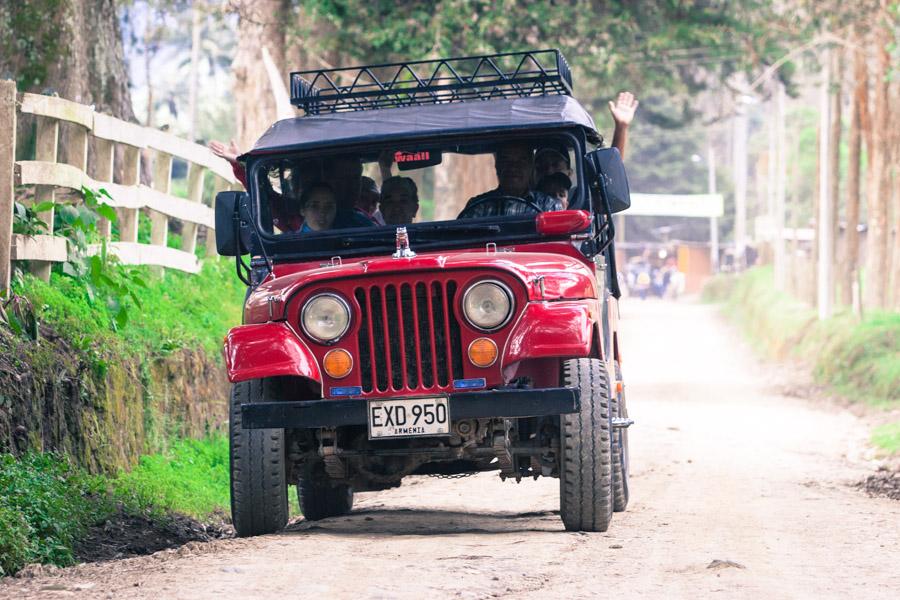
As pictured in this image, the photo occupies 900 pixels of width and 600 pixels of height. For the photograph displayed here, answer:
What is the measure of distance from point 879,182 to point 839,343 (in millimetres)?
3763

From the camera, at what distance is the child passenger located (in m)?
9.11

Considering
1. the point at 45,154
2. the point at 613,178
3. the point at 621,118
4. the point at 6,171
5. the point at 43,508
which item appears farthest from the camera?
the point at 45,154

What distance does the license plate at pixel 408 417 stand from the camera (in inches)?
307

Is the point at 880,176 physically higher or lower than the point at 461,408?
higher

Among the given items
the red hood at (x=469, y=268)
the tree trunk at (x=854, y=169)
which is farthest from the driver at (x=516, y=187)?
the tree trunk at (x=854, y=169)

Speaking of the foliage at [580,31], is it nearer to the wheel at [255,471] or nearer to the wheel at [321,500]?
the wheel at [321,500]

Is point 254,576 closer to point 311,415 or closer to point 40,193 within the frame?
point 311,415

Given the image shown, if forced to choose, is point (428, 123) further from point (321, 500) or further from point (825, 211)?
point (825, 211)

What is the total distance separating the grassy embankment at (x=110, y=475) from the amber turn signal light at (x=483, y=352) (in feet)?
7.79

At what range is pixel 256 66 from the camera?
22.3m

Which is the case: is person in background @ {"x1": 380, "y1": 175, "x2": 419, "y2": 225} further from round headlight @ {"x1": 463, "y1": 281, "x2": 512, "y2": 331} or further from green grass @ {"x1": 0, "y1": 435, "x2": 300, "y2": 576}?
green grass @ {"x1": 0, "y1": 435, "x2": 300, "y2": 576}

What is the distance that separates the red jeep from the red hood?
0.01 metres

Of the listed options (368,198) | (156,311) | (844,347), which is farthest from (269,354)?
(844,347)

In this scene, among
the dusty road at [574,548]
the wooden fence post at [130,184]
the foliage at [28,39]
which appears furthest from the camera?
the foliage at [28,39]
